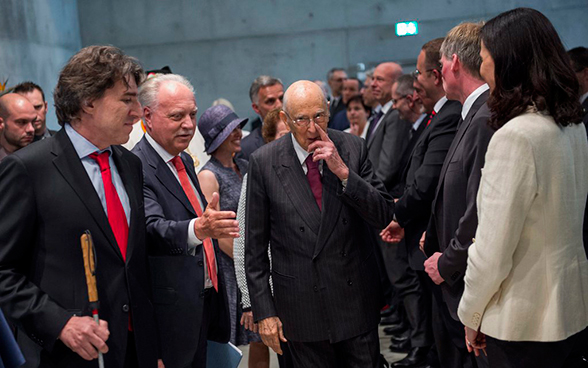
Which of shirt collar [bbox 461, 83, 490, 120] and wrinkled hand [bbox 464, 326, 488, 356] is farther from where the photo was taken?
shirt collar [bbox 461, 83, 490, 120]

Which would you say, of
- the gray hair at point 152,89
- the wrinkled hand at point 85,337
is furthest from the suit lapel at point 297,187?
the wrinkled hand at point 85,337

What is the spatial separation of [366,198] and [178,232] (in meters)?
0.76

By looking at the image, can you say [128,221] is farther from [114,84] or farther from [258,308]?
[258,308]

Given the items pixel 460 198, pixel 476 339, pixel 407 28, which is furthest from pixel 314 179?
pixel 407 28

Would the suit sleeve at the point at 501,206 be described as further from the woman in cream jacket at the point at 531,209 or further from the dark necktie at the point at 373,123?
the dark necktie at the point at 373,123

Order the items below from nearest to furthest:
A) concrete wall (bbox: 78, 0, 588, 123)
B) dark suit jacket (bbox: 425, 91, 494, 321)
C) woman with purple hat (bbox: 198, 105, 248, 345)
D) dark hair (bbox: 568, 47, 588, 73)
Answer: dark suit jacket (bbox: 425, 91, 494, 321), woman with purple hat (bbox: 198, 105, 248, 345), dark hair (bbox: 568, 47, 588, 73), concrete wall (bbox: 78, 0, 588, 123)

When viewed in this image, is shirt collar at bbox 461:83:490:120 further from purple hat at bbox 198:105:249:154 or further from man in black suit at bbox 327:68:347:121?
man in black suit at bbox 327:68:347:121

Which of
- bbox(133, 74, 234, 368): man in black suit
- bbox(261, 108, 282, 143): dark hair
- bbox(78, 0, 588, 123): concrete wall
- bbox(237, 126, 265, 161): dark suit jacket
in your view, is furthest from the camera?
bbox(78, 0, 588, 123): concrete wall

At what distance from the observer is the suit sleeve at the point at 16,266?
6.20 ft

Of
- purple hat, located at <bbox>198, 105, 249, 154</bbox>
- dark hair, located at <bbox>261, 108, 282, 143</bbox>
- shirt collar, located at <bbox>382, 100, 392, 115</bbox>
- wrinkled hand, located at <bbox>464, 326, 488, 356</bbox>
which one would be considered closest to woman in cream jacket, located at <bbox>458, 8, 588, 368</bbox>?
wrinkled hand, located at <bbox>464, 326, 488, 356</bbox>

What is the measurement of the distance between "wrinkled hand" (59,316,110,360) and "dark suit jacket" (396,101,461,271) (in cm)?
196

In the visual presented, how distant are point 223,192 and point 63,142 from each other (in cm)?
162

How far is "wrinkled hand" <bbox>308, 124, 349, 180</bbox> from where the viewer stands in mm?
2553

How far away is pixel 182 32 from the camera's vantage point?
941cm
